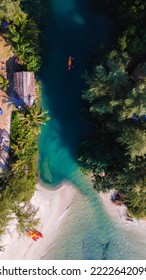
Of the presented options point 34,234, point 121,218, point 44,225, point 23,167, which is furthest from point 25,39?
point 121,218

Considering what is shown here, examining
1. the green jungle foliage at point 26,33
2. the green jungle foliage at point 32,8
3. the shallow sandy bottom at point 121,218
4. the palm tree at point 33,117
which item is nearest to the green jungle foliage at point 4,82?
the green jungle foliage at point 26,33

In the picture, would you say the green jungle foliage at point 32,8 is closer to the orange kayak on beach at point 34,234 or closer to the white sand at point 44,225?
the white sand at point 44,225

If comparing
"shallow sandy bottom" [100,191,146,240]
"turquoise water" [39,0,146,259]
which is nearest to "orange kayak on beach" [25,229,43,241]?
"turquoise water" [39,0,146,259]

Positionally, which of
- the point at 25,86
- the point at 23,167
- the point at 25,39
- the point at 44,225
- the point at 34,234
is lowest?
the point at 34,234

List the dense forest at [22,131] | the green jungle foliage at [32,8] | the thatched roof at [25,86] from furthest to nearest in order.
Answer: the thatched roof at [25,86]
the green jungle foliage at [32,8]
the dense forest at [22,131]

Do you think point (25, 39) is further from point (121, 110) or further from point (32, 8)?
point (121, 110)

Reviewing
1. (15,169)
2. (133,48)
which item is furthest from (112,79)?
(15,169)

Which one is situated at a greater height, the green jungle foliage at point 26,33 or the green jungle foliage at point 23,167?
the green jungle foliage at point 26,33
